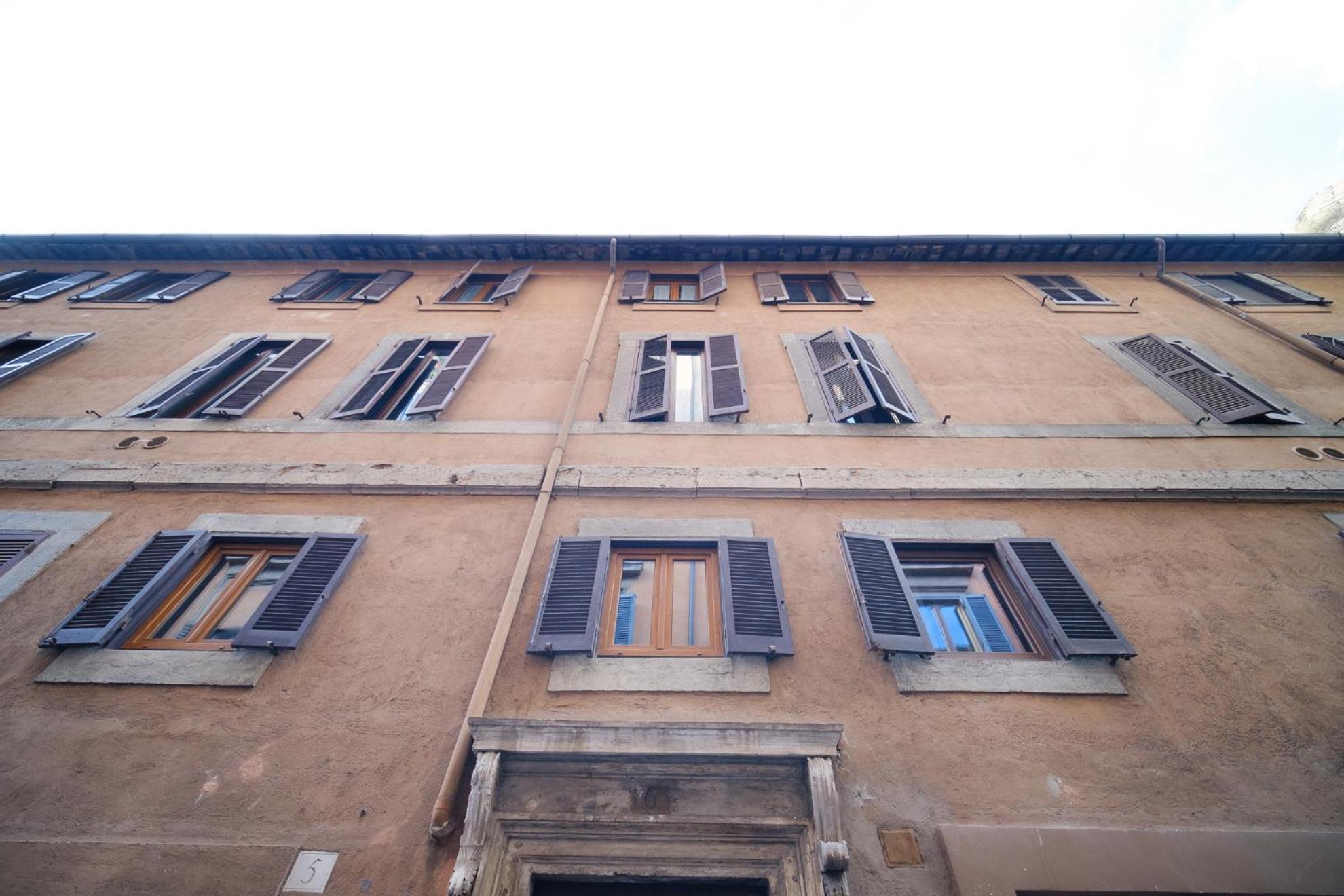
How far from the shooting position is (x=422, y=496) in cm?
577

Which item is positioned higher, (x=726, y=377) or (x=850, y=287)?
(x=850, y=287)

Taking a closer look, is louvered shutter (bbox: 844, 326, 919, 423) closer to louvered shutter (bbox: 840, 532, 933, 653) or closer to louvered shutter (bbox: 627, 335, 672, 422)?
louvered shutter (bbox: 840, 532, 933, 653)

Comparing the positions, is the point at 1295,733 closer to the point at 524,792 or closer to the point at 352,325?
the point at 524,792

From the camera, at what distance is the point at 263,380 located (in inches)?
292

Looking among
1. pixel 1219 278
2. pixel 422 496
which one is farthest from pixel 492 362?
pixel 1219 278

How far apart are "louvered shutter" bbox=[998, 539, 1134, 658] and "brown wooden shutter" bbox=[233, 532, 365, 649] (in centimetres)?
602

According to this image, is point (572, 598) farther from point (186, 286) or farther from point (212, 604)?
point (186, 286)

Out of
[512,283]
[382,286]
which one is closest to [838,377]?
[512,283]

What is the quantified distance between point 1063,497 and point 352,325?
10045 mm

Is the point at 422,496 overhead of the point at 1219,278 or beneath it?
beneath

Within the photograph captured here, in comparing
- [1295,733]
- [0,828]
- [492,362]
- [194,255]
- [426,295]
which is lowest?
[0,828]

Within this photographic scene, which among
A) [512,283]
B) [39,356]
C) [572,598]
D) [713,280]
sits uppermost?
[713,280]

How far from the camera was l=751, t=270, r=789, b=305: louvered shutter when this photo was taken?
9.20 meters

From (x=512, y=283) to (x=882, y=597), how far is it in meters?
8.06
